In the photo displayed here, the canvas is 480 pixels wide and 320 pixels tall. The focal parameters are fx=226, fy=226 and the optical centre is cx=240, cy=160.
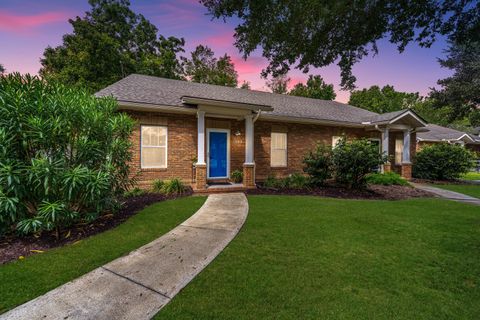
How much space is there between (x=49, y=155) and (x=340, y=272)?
18.1ft

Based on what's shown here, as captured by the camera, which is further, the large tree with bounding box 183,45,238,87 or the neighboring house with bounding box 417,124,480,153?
the large tree with bounding box 183,45,238,87

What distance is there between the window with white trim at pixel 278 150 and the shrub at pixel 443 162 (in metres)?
9.20

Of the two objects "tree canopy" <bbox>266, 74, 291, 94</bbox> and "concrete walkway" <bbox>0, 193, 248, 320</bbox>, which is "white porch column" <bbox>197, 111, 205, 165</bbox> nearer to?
"concrete walkway" <bbox>0, 193, 248, 320</bbox>

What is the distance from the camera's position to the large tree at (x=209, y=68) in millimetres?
29234

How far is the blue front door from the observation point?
416 inches

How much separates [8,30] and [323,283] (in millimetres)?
11511

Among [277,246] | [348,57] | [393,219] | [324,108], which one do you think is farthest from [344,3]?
[324,108]

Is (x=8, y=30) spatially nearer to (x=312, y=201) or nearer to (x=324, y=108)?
(x=312, y=201)

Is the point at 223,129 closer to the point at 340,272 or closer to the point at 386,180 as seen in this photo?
the point at 340,272

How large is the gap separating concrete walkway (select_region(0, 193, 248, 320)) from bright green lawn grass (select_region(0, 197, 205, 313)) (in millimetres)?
193

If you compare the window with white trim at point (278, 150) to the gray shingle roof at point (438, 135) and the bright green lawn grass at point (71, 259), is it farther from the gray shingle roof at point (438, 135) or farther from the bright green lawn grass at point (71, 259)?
the gray shingle roof at point (438, 135)

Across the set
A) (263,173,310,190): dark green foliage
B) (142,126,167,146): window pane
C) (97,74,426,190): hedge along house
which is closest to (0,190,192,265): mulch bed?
(97,74,426,190): hedge along house

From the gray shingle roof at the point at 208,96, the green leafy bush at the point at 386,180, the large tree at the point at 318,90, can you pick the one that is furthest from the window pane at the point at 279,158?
the large tree at the point at 318,90

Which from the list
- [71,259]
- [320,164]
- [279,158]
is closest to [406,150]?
[320,164]
